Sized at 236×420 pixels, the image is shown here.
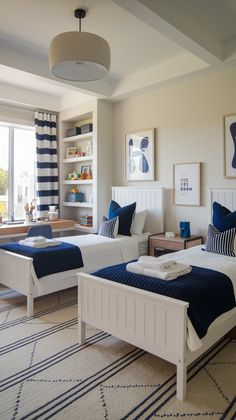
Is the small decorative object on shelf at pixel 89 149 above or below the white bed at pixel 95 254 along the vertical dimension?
above

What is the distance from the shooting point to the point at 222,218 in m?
3.27

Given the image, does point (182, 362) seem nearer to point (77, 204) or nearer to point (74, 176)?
point (77, 204)

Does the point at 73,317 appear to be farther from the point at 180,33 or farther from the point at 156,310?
the point at 180,33

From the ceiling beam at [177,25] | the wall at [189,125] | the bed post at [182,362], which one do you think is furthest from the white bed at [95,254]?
the ceiling beam at [177,25]

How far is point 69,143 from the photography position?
18.1ft

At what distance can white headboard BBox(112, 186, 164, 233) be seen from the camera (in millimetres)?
4273

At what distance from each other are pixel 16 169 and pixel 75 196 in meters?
1.05

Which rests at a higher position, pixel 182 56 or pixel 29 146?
pixel 182 56

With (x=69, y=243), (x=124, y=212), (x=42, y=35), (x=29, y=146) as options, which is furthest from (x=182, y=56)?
(x=29, y=146)

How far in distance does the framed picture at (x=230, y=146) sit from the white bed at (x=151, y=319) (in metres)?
1.28

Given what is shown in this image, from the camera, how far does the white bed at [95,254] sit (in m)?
3.03

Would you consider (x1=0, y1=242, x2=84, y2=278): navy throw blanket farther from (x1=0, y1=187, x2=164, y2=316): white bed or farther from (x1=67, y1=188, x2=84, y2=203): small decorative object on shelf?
(x1=67, y1=188, x2=84, y2=203): small decorative object on shelf

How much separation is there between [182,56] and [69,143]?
2.55 m

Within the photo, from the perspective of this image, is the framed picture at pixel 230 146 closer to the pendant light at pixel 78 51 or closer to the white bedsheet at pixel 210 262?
the white bedsheet at pixel 210 262
